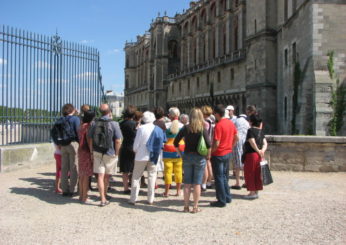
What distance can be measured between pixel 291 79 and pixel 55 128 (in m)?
15.2

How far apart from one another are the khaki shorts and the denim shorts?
4.60 ft

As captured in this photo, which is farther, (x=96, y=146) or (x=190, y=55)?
(x=190, y=55)

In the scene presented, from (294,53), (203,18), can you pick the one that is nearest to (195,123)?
(294,53)

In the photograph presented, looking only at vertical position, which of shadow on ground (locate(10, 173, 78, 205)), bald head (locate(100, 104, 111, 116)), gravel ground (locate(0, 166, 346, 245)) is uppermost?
bald head (locate(100, 104, 111, 116))

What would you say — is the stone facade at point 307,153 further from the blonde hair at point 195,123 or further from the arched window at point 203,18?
the arched window at point 203,18

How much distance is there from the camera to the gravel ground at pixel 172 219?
4.71 m

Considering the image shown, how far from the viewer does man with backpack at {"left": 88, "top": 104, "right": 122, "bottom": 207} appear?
6402 mm

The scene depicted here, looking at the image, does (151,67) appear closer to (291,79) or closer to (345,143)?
(291,79)

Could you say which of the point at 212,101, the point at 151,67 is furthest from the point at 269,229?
the point at 151,67

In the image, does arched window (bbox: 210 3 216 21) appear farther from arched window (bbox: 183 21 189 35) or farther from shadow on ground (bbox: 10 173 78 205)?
shadow on ground (bbox: 10 173 78 205)

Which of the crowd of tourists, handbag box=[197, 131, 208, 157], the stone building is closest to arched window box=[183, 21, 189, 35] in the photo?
the stone building

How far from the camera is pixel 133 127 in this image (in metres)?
7.63

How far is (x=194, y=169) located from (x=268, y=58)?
19780mm

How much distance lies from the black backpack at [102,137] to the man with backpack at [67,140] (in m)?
0.92
